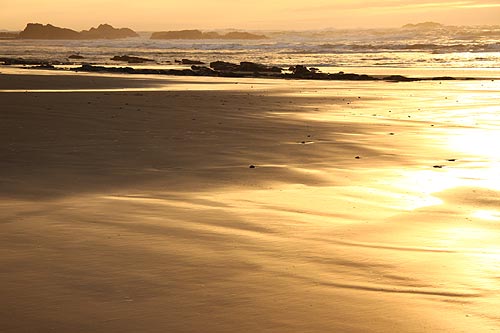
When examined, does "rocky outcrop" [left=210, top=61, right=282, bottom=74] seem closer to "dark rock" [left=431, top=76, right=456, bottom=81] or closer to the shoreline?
the shoreline

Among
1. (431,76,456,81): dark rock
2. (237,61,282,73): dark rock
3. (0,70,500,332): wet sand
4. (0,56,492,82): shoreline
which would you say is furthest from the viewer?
(237,61,282,73): dark rock

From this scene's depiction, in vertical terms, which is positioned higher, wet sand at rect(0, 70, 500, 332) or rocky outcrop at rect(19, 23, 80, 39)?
wet sand at rect(0, 70, 500, 332)

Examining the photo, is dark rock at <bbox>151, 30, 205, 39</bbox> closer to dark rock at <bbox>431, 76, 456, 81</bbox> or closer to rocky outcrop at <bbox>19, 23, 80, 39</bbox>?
rocky outcrop at <bbox>19, 23, 80, 39</bbox>

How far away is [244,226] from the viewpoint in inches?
224

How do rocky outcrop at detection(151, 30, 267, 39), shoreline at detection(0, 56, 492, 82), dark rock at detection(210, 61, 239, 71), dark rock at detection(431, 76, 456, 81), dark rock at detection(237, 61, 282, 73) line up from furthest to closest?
1. rocky outcrop at detection(151, 30, 267, 39)
2. dark rock at detection(210, 61, 239, 71)
3. dark rock at detection(237, 61, 282, 73)
4. shoreline at detection(0, 56, 492, 82)
5. dark rock at detection(431, 76, 456, 81)

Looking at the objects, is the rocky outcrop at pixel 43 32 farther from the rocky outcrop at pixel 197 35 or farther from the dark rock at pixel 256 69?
the dark rock at pixel 256 69

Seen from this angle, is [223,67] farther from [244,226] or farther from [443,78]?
[244,226]

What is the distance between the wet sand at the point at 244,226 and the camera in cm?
379

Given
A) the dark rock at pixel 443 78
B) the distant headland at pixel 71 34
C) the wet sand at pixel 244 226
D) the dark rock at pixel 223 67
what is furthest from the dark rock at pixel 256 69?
the distant headland at pixel 71 34

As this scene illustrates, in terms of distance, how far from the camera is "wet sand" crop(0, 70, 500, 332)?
3.79m

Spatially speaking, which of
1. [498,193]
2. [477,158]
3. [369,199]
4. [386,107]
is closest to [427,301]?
[369,199]

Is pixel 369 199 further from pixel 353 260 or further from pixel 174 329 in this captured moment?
pixel 174 329

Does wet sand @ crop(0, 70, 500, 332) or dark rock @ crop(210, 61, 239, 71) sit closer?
wet sand @ crop(0, 70, 500, 332)

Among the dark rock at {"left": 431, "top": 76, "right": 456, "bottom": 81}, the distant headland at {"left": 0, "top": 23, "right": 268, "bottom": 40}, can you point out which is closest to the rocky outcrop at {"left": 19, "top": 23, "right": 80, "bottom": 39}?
the distant headland at {"left": 0, "top": 23, "right": 268, "bottom": 40}
